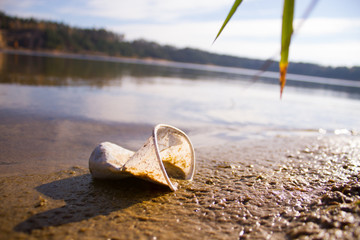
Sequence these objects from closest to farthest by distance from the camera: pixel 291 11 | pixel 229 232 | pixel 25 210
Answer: pixel 291 11, pixel 229 232, pixel 25 210

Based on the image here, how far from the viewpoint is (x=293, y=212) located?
2344 mm

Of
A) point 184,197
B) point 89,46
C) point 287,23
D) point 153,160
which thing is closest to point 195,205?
point 184,197

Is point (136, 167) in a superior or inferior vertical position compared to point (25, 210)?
superior

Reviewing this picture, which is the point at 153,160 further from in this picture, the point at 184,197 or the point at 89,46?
the point at 89,46

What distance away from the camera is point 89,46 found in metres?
66.1

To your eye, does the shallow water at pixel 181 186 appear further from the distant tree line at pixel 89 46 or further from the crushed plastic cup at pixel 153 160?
the distant tree line at pixel 89 46

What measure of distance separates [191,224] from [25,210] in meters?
1.47

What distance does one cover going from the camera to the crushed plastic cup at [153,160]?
105 inches

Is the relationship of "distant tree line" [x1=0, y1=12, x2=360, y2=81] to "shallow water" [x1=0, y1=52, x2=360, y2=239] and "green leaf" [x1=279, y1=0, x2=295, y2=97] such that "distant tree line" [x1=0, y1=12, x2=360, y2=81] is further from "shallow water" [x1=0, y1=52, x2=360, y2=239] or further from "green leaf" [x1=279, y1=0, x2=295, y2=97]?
"green leaf" [x1=279, y1=0, x2=295, y2=97]

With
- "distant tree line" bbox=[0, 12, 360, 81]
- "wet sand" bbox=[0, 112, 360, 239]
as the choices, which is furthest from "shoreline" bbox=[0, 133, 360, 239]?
"distant tree line" bbox=[0, 12, 360, 81]

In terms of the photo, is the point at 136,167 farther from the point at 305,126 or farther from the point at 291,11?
the point at 305,126

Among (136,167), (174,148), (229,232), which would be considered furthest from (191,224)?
(174,148)

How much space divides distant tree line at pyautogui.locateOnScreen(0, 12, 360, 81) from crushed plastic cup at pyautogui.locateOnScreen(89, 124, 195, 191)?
4477cm

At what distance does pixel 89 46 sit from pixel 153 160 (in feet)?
231
